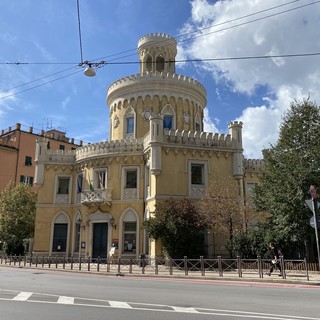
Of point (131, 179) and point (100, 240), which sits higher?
point (131, 179)

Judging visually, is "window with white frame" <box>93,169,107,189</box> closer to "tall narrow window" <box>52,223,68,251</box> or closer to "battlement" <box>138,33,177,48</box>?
"tall narrow window" <box>52,223,68,251</box>

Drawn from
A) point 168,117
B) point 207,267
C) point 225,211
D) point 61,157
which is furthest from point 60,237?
point 225,211

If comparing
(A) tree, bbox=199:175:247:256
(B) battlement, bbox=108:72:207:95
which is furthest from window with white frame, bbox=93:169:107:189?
(B) battlement, bbox=108:72:207:95

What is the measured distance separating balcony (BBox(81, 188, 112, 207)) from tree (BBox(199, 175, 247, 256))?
306 inches

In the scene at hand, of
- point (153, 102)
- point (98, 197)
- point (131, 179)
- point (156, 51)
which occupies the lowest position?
point (98, 197)

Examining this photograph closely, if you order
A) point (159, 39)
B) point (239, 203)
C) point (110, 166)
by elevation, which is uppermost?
point (159, 39)

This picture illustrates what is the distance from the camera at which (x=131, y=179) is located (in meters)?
30.1

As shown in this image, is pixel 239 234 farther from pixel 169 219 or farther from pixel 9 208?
pixel 9 208

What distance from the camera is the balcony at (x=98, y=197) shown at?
29.3 metres

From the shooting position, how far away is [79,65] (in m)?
16.3

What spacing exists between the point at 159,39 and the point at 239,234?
72.0 ft

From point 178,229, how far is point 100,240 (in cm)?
862

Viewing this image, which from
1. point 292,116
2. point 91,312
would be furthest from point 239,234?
point 91,312

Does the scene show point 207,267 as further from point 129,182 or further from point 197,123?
point 197,123
